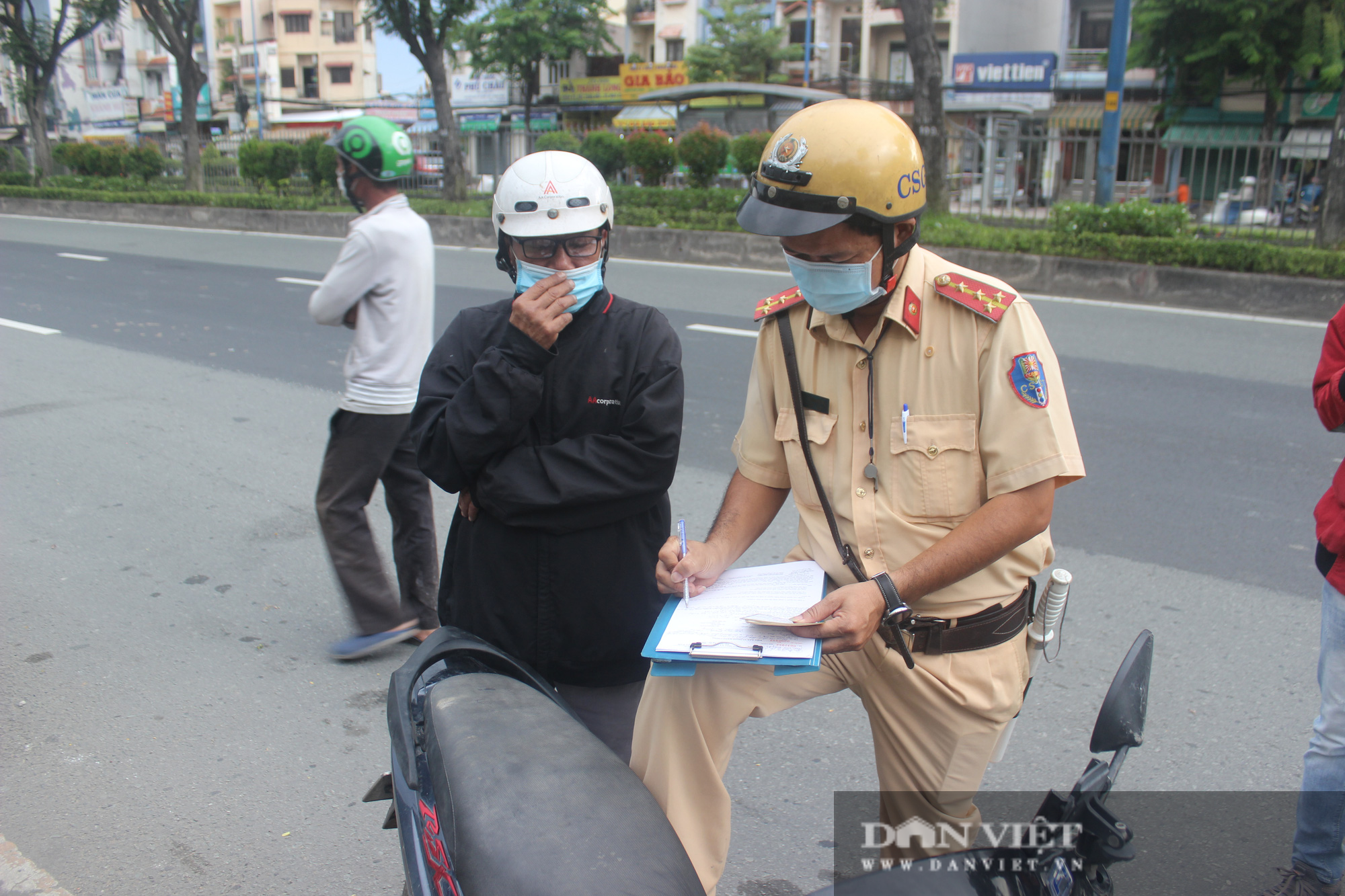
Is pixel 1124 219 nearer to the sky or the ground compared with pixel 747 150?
nearer to the ground

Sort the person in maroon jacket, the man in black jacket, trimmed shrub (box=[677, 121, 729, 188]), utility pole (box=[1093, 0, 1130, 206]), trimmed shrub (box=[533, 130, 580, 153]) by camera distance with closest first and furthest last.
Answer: the man in black jacket < the person in maroon jacket < utility pole (box=[1093, 0, 1130, 206]) < trimmed shrub (box=[677, 121, 729, 188]) < trimmed shrub (box=[533, 130, 580, 153])

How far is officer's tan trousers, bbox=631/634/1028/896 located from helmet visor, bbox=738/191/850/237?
2.44 ft

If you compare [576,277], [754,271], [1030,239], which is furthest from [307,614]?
[1030,239]

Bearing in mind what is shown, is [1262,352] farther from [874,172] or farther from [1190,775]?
[874,172]

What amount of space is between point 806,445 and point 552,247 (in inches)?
27.2

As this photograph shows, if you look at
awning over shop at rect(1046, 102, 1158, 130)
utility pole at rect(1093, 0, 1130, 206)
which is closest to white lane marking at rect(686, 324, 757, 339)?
utility pole at rect(1093, 0, 1130, 206)

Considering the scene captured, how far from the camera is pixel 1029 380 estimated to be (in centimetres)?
165

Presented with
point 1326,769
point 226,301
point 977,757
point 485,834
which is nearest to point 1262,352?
point 1326,769

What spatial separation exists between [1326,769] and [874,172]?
171 centimetres

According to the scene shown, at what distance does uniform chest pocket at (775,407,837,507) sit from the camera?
1.86m

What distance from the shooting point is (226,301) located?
35.4 ft

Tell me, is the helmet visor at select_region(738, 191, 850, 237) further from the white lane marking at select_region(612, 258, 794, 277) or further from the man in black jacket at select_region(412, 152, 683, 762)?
the white lane marking at select_region(612, 258, 794, 277)

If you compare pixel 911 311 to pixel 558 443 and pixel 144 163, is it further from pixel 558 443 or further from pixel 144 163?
pixel 144 163

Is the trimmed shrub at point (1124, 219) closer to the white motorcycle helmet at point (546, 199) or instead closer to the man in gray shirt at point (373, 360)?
the man in gray shirt at point (373, 360)
